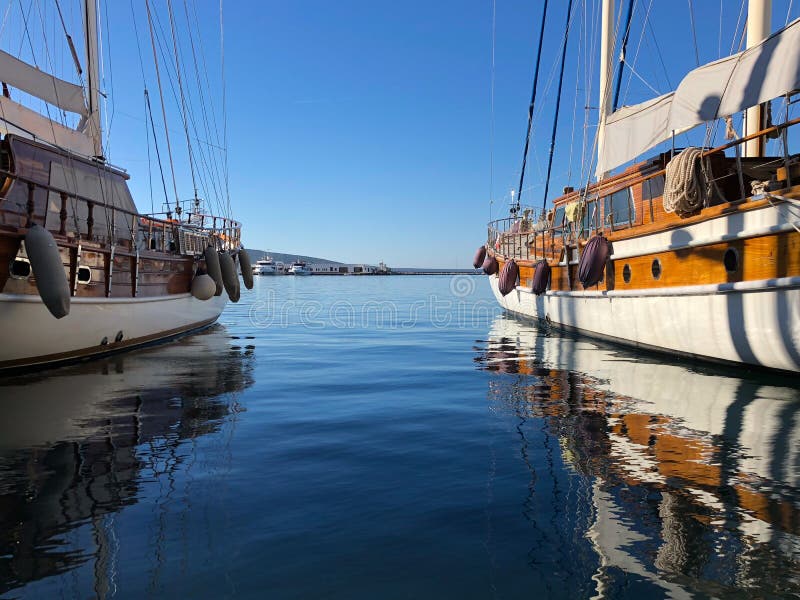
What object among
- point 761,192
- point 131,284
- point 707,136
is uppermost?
point 707,136

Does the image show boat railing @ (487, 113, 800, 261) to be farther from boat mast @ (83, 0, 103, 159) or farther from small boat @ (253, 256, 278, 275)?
small boat @ (253, 256, 278, 275)

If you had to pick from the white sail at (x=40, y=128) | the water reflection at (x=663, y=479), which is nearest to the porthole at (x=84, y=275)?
the white sail at (x=40, y=128)

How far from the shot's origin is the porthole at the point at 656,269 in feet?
36.1

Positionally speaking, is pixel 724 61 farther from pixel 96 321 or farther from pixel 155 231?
pixel 155 231

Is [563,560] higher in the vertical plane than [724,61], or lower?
lower

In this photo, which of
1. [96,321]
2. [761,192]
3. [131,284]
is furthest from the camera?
[131,284]

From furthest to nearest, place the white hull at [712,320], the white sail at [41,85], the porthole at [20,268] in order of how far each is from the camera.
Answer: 1. the white sail at [41,85]
2. the porthole at [20,268]
3. the white hull at [712,320]

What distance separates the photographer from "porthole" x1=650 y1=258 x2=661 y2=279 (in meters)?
11.0

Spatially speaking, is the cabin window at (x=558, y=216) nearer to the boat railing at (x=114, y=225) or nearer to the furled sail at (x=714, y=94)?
the furled sail at (x=714, y=94)

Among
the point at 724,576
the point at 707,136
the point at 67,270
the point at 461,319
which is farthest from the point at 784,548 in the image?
the point at 461,319

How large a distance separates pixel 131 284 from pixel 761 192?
12.1m

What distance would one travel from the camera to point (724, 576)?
2871 millimetres

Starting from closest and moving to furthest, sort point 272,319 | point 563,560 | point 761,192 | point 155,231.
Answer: point 563,560 → point 761,192 → point 155,231 → point 272,319

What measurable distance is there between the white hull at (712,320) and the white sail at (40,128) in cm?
1229
